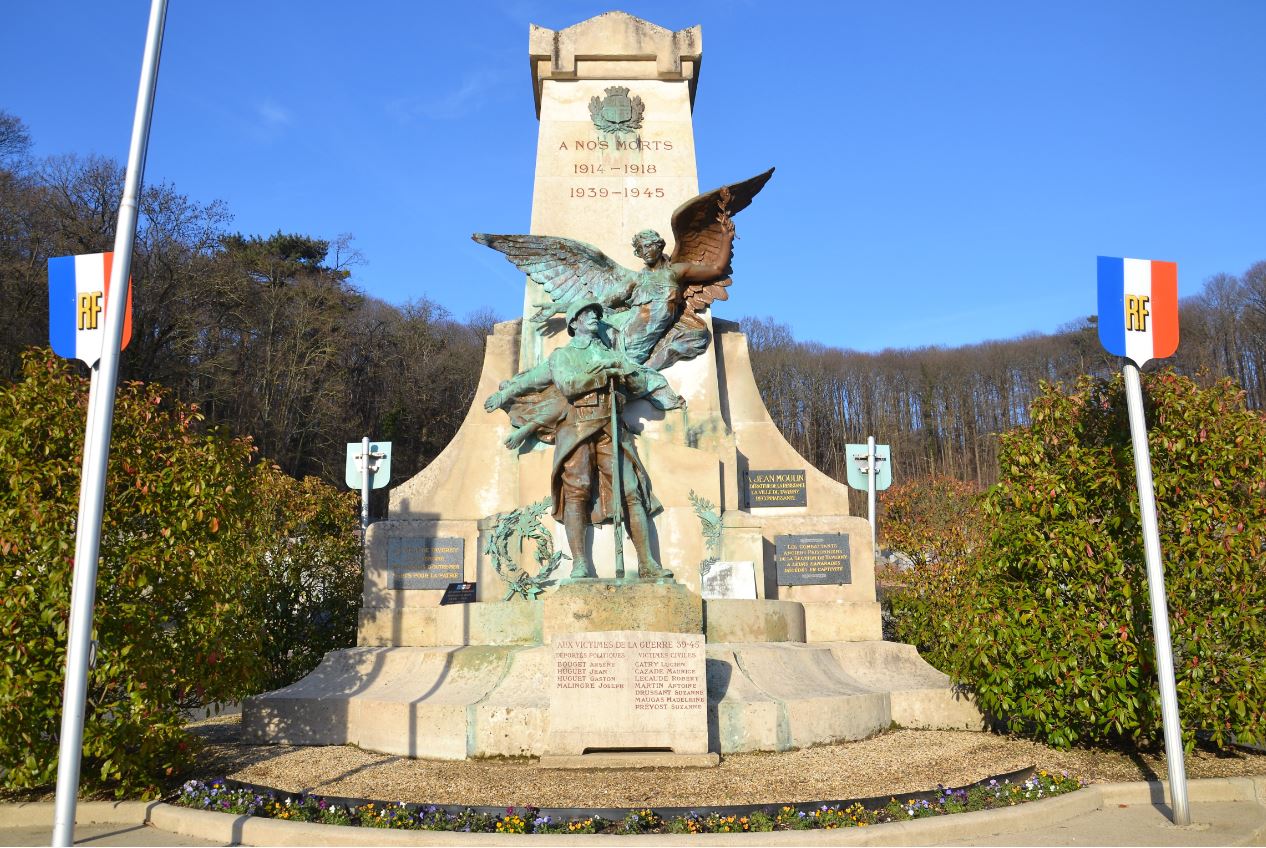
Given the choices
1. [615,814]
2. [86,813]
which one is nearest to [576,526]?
[615,814]

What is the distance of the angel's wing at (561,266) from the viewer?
12.1m

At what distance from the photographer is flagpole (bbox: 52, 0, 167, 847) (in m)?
5.36

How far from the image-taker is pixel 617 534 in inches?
372

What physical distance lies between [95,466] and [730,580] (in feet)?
21.9

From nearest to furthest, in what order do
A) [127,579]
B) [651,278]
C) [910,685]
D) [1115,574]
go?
[127,579] < [1115,574] < [910,685] < [651,278]

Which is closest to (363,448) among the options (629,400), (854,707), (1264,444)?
(629,400)

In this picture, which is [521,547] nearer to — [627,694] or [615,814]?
[627,694]

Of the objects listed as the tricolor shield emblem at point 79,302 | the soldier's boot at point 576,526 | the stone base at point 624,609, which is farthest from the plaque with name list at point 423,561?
the tricolor shield emblem at point 79,302

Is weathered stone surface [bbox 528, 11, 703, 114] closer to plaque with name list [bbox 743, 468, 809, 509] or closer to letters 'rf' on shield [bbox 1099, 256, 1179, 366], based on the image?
plaque with name list [bbox 743, 468, 809, 509]

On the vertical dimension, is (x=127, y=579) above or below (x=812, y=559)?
below

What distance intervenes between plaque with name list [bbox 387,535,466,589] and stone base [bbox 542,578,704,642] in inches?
107

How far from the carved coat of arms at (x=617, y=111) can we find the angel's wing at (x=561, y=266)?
7.07 ft

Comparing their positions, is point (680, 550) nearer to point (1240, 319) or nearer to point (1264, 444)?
point (1264, 444)

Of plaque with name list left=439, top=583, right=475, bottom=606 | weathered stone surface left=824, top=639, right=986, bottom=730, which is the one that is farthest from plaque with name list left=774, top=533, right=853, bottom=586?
Result: plaque with name list left=439, top=583, right=475, bottom=606
